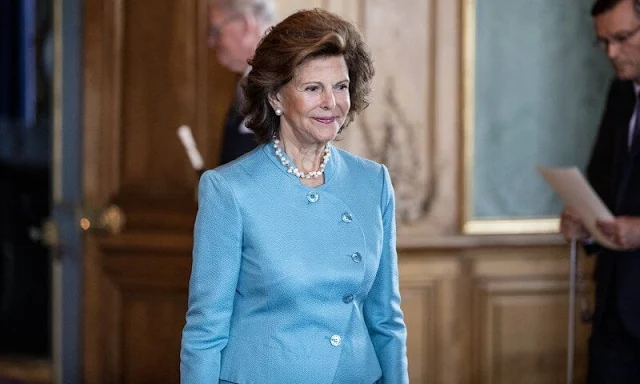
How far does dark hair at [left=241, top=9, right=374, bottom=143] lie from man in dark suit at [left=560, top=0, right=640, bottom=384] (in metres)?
1.53

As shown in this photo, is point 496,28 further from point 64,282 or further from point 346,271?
point 346,271

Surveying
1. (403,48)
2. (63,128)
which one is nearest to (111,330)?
(63,128)

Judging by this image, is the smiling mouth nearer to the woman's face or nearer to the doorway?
the woman's face

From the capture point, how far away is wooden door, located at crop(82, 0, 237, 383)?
4555 millimetres

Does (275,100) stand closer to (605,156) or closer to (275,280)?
(275,280)

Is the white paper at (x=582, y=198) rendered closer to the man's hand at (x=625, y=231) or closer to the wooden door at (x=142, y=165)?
the man's hand at (x=625, y=231)

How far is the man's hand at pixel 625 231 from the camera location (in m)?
3.52

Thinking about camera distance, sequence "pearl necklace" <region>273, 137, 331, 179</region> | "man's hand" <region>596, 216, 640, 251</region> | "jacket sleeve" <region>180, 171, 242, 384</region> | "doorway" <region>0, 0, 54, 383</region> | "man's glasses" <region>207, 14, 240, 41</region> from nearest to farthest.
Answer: "jacket sleeve" <region>180, 171, 242, 384</region>
"pearl necklace" <region>273, 137, 331, 179</region>
"man's hand" <region>596, 216, 640, 251</region>
"man's glasses" <region>207, 14, 240, 41</region>
"doorway" <region>0, 0, 54, 383</region>

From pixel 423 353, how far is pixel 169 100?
153 centimetres

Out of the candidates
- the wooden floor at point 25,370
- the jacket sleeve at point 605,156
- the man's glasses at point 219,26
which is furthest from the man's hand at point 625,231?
the wooden floor at point 25,370

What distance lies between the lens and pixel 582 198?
3.68m

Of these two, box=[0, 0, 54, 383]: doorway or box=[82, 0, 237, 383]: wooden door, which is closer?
box=[82, 0, 237, 383]: wooden door

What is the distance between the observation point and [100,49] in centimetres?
470

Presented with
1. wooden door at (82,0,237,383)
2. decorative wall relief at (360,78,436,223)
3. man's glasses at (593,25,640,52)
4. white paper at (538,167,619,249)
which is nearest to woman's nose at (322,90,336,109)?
white paper at (538,167,619,249)
